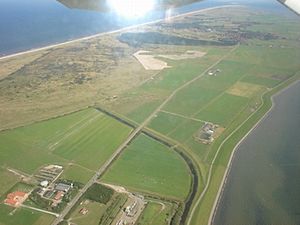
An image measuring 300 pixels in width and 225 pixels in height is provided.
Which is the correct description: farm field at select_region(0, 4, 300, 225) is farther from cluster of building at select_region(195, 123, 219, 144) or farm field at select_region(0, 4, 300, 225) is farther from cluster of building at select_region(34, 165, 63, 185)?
cluster of building at select_region(34, 165, 63, 185)

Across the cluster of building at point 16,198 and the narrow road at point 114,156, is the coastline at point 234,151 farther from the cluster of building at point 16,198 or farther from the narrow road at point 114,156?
the cluster of building at point 16,198

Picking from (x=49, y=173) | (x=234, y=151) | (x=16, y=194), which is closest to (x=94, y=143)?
(x=49, y=173)

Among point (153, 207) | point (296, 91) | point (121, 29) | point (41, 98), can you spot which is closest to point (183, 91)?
point (296, 91)

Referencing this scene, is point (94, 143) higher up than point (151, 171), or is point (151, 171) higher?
point (151, 171)

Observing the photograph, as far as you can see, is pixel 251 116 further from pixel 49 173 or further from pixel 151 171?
pixel 49 173

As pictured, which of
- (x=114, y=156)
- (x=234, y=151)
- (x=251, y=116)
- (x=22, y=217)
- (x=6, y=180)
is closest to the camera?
(x=22, y=217)

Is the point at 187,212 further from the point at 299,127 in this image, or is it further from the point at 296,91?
the point at 296,91
